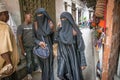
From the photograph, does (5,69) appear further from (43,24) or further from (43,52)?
(43,24)

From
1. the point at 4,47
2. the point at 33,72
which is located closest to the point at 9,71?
the point at 4,47

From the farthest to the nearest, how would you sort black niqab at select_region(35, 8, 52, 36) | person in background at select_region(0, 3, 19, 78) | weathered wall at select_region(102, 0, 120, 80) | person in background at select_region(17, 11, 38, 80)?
person in background at select_region(17, 11, 38, 80) < black niqab at select_region(35, 8, 52, 36) < weathered wall at select_region(102, 0, 120, 80) < person in background at select_region(0, 3, 19, 78)

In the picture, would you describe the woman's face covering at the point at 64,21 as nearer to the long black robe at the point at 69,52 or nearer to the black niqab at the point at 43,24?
the long black robe at the point at 69,52

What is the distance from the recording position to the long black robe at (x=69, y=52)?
3470mm

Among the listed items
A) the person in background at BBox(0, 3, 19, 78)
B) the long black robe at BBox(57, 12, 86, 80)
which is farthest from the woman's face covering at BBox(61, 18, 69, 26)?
the person in background at BBox(0, 3, 19, 78)

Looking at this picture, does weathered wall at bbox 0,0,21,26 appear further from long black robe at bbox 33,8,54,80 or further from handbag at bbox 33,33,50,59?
handbag at bbox 33,33,50,59

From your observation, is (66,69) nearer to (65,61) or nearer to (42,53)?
(65,61)

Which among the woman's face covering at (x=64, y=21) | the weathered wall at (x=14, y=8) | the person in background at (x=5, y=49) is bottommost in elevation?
the person in background at (x=5, y=49)

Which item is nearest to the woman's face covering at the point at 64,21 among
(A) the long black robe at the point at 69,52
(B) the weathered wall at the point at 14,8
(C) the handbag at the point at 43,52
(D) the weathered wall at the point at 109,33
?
(A) the long black robe at the point at 69,52

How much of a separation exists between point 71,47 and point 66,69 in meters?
0.49

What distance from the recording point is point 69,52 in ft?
11.9

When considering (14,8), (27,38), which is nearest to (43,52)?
(27,38)

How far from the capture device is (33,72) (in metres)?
5.42

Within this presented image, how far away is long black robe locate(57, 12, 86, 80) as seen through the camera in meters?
3.47
